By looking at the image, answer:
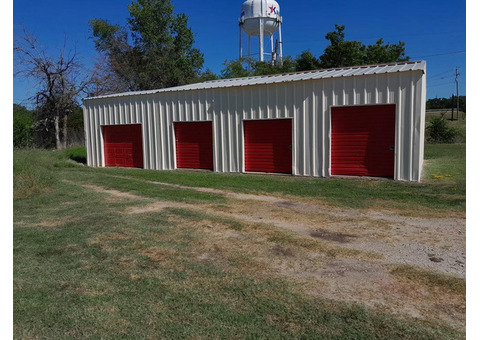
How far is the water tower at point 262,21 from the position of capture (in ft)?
132

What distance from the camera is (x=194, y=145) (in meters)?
16.6

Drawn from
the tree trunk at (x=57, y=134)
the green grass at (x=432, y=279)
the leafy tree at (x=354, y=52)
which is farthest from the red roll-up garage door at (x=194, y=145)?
the leafy tree at (x=354, y=52)

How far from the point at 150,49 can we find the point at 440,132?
1020 inches

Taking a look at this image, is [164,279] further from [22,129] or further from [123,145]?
[22,129]

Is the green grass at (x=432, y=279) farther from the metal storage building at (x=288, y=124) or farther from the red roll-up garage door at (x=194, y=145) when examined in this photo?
the red roll-up garage door at (x=194, y=145)

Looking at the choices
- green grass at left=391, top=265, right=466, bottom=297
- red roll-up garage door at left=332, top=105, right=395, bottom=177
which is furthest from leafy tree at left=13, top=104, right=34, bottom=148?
green grass at left=391, top=265, right=466, bottom=297

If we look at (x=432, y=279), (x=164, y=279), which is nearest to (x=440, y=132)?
(x=432, y=279)

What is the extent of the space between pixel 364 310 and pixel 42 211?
7.15m

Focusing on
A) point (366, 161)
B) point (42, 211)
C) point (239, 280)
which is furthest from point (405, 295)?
point (366, 161)

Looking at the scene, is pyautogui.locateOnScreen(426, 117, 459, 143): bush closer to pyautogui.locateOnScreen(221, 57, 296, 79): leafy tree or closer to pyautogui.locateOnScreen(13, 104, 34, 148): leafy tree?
pyautogui.locateOnScreen(221, 57, 296, 79): leafy tree

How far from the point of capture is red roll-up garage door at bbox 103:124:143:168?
722 inches

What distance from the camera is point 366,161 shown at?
42.8 ft

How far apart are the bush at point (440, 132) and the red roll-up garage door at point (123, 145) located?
2433 centimetres

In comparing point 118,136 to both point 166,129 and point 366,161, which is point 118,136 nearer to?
point 166,129
